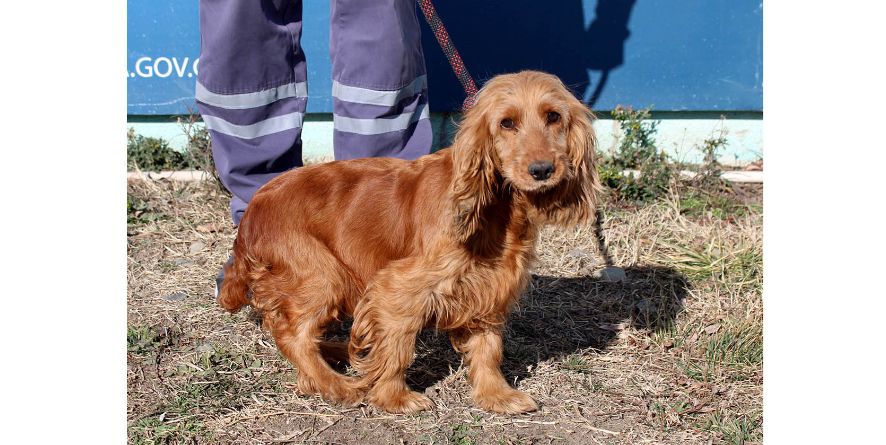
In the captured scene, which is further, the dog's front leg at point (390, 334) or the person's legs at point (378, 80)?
the person's legs at point (378, 80)

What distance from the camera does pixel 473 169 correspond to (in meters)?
2.79

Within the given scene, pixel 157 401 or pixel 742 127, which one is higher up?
pixel 742 127

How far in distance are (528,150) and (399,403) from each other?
1168 millimetres

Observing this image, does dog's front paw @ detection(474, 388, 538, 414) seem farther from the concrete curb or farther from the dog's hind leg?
the concrete curb

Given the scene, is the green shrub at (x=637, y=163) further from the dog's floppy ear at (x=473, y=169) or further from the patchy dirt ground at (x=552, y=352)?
the dog's floppy ear at (x=473, y=169)

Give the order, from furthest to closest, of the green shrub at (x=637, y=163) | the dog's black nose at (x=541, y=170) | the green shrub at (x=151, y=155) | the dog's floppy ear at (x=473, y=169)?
the green shrub at (x=151, y=155)
the green shrub at (x=637, y=163)
the dog's floppy ear at (x=473, y=169)
the dog's black nose at (x=541, y=170)

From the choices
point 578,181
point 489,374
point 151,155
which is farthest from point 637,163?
point 151,155

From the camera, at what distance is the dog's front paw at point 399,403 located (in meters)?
3.20

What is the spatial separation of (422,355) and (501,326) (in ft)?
1.82

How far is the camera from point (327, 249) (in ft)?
10.5

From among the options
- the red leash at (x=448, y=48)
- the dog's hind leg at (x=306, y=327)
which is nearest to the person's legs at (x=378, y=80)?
the red leash at (x=448, y=48)

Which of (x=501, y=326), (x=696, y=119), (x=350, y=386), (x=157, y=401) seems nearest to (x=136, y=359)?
(x=157, y=401)

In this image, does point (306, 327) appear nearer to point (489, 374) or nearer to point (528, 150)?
point (489, 374)

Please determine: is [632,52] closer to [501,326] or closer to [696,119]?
[696,119]
